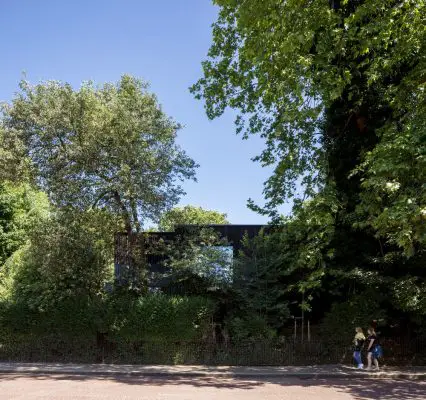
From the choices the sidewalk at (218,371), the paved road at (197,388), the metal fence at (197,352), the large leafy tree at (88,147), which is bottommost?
the paved road at (197,388)

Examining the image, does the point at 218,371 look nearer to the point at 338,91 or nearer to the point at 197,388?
the point at 197,388

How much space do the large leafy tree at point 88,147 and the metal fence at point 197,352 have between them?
5387mm

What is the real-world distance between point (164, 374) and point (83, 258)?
6520 millimetres

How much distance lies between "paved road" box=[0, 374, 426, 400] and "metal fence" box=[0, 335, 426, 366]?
3.24 metres

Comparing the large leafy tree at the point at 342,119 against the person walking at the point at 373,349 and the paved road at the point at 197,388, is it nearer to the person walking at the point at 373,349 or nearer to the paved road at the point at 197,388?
the person walking at the point at 373,349

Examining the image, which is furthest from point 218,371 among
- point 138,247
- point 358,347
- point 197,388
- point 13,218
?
point 13,218

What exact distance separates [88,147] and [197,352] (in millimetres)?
9509

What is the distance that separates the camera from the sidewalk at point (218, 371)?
15414mm

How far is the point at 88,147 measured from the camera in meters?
19.8

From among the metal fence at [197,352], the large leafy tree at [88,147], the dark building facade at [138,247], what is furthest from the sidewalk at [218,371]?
the large leafy tree at [88,147]

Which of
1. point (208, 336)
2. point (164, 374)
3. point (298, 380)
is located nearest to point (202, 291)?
point (208, 336)

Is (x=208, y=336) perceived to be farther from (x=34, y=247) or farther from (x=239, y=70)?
(x=239, y=70)

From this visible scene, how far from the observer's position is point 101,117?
19984 millimetres

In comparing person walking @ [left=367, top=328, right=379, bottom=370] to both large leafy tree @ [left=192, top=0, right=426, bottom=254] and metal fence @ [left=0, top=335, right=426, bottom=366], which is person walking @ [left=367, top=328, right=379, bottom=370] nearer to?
metal fence @ [left=0, top=335, right=426, bottom=366]
